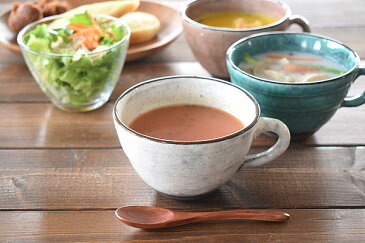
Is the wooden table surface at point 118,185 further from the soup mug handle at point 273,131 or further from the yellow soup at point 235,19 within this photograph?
the yellow soup at point 235,19

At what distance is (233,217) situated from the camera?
93 cm

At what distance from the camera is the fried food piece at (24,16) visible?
1536mm

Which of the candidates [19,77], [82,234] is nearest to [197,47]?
[19,77]

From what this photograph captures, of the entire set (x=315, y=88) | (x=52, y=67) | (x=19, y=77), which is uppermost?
(x=315, y=88)

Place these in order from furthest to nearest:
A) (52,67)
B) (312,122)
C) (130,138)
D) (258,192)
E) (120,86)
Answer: (120,86) < (52,67) < (312,122) < (258,192) < (130,138)

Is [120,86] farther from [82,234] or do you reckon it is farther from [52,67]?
[82,234]

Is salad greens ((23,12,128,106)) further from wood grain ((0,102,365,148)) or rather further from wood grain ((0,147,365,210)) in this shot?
Result: wood grain ((0,147,365,210))

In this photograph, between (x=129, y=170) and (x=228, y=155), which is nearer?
(x=228, y=155)

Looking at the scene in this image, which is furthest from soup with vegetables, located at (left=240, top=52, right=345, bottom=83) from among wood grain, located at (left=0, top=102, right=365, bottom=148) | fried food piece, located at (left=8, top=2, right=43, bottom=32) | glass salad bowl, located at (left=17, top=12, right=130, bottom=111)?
fried food piece, located at (left=8, top=2, right=43, bottom=32)

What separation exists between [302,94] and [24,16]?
0.85m

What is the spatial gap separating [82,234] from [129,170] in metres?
0.20

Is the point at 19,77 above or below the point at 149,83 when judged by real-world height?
below

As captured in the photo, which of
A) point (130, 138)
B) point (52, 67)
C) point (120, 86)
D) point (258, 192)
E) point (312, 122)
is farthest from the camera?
point (120, 86)

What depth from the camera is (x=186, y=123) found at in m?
1.01
